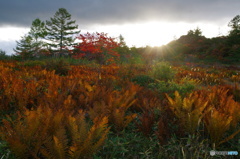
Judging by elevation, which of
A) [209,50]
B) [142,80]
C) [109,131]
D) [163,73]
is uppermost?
[209,50]

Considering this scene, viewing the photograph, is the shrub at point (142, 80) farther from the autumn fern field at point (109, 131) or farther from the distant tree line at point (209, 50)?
the distant tree line at point (209, 50)

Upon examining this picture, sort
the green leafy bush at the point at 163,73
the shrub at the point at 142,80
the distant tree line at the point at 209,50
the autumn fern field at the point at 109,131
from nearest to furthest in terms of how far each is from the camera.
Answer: the autumn fern field at the point at 109,131
the shrub at the point at 142,80
the green leafy bush at the point at 163,73
the distant tree line at the point at 209,50

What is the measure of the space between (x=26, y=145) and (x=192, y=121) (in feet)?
5.51

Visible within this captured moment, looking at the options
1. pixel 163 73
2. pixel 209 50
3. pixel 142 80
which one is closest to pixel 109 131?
pixel 142 80

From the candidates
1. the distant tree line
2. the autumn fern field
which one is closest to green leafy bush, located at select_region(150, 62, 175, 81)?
the autumn fern field

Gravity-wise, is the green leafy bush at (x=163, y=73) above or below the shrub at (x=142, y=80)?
above

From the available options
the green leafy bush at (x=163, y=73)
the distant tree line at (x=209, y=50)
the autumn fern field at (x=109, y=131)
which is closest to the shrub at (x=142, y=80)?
the green leafy bush at (x=163, y=73)

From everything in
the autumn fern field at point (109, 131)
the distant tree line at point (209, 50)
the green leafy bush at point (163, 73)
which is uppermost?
the distant tree line at point (209, 50)

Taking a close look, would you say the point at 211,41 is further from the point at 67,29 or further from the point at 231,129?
the point at 231,129

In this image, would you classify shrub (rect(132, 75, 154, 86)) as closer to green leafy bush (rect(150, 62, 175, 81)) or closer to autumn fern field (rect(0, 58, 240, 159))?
green leafy bush (rect(150, 62, 175, 81))

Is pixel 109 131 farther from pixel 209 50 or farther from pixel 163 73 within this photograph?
pixel 209 50

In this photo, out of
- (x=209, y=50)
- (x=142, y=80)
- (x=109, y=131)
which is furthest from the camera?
(x=209, y=50)

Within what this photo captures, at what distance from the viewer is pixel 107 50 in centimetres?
1353

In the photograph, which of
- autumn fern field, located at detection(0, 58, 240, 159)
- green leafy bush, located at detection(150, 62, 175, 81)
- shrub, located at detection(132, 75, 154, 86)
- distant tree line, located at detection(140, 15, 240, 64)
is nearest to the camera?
autumn fern field, located at detection(0, 58, 240, 159)
